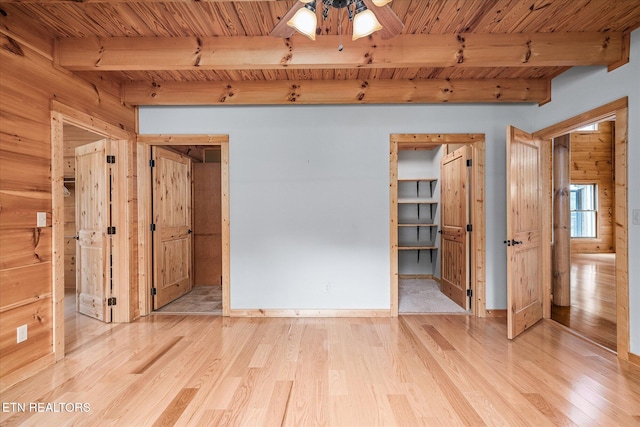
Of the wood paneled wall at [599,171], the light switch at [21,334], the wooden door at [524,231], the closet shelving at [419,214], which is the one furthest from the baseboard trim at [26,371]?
the wood paneled wall at [599,171]

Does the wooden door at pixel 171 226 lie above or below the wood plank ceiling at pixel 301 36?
below

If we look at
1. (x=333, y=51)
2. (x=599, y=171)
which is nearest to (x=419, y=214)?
(x=333, y=51)

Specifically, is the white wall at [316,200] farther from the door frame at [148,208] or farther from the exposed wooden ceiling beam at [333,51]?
the exposed wooden ceiling beam at [333,51]

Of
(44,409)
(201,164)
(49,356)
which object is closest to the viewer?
(44,409)

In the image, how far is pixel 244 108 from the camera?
3.62 metres

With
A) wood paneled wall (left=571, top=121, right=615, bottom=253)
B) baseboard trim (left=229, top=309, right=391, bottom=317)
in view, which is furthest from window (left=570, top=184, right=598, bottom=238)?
baseboard trim (left=229, top=309, right=391, bottom=317)

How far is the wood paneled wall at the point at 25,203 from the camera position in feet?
7.13

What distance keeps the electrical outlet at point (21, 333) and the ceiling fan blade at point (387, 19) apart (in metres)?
3.21

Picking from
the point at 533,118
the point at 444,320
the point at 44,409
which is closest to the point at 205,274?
the point at 44,409

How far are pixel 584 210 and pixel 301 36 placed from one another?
31.8ft

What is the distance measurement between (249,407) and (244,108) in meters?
3.01

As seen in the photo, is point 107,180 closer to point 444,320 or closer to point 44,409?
point 44,409

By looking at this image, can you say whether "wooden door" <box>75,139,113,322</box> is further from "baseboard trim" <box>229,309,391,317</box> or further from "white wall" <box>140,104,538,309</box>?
"baseboard trim" <box>229,309,391,317</box>

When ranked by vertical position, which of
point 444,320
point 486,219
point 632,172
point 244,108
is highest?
point 244,108
